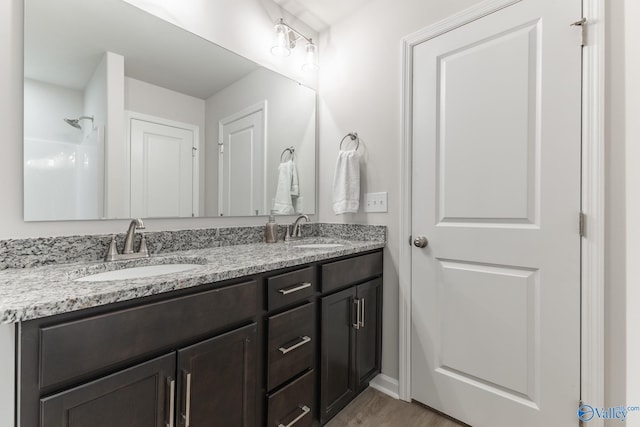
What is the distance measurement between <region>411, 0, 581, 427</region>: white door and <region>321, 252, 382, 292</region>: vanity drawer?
0.75ft

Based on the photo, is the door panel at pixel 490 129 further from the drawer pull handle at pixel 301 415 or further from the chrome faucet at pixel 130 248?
the chrome faucet at pixel 130 248

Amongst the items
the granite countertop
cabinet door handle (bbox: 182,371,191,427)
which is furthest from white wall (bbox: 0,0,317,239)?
cabinet door handle (bbox: 182,371,191,427)

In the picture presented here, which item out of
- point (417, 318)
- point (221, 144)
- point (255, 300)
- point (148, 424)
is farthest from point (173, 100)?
point (417, 318)

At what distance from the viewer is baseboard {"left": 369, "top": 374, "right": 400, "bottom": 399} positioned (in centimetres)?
172

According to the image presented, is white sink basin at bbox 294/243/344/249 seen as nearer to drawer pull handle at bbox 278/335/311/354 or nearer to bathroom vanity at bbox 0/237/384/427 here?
bathroom vanity at bbox 0/237/384/427

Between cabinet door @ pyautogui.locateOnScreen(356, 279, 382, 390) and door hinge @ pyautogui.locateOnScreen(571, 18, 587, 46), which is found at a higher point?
door hinge @ pyautogui.locateOnScreen(571, 18, 587, 46)

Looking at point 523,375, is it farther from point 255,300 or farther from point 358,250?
point 255,300

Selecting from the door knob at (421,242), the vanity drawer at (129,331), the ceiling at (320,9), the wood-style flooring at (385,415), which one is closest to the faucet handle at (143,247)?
the vanity drawer at (129,331)

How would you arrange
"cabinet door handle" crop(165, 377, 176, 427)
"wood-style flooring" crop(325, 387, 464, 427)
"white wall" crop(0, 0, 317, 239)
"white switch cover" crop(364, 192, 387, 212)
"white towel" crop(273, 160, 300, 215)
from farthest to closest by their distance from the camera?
1. "white towel" crop(273, 160, 300, 215)
2. "white switch cover" crop(364, 192, 387, 212)
3. "wood-style flooring" crop(325, 387, 464, 427)
4. "white wall" crop(0, 0, 317, 239)
5. "cabinet door handle" crop(165, 377, 176, 427)

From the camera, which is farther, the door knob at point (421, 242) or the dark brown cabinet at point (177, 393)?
the door knob at point (421, 242)

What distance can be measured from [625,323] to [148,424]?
64.4 inches

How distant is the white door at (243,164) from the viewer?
166cm

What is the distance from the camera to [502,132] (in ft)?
4.50

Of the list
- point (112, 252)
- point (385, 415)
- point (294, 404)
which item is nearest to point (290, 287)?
point (294, 404)
